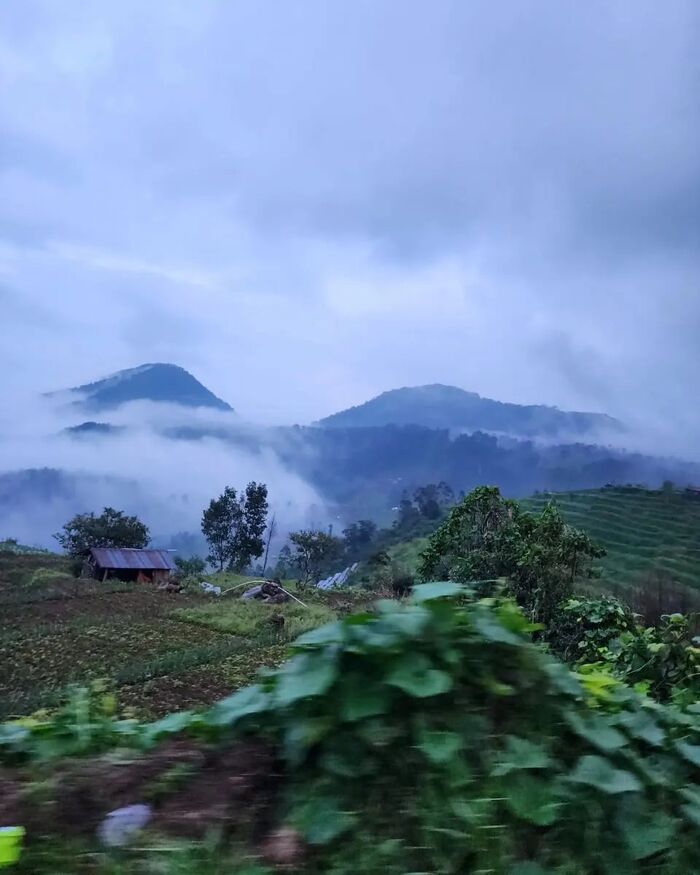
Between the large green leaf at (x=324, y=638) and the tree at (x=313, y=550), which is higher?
the large green leaf at (x=324, y=638)

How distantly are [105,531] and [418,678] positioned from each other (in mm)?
49040

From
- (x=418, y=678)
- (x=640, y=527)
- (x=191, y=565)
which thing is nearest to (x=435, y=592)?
(x=418, y=678)

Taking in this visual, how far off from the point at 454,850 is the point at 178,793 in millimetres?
760

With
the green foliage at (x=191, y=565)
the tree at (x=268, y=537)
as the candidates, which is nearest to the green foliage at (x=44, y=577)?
the green foliage at (x=191, y=565)

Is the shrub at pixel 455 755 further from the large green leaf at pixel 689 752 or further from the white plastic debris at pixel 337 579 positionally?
A: the white plastic debris at pixel 337 579

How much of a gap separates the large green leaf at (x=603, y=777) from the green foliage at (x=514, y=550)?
1097cm

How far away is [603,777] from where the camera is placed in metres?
2.03

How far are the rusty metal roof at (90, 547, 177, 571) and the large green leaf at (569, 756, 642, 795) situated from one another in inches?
1502

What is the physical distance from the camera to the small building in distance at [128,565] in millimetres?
37781

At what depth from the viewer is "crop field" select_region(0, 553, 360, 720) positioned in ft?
52.2

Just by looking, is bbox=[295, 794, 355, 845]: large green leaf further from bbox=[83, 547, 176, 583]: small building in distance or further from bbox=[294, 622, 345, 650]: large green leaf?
bbox=[83, 547, 176, 583]: small building in distance

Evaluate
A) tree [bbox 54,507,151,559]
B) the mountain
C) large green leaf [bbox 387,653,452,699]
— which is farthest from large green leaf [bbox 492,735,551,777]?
the mountain

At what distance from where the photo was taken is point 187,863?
1712 millimetres

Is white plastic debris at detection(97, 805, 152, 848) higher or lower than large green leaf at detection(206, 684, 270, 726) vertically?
lower
